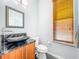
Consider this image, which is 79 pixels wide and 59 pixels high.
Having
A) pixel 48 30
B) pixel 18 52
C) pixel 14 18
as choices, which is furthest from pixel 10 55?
pixel 48 30

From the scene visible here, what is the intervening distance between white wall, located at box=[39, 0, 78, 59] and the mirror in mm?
767

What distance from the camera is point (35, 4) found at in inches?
128

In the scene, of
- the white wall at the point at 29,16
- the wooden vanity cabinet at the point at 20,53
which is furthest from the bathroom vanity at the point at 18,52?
the white wall at the point at 29,16

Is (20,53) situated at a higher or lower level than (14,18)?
lower

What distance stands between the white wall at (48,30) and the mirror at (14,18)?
77cm

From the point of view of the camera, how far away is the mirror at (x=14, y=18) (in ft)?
6.88

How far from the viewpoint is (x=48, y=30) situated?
117 inches

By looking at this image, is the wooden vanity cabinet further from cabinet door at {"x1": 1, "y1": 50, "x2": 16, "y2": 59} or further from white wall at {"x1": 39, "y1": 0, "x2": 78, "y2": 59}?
white wall at {"x1": 39, "y1": 0, "x2": 78, "y2": 59}

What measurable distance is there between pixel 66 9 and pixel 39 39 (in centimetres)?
135

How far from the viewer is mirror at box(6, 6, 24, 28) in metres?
2.10

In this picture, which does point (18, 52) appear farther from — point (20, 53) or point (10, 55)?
point (10, 55)

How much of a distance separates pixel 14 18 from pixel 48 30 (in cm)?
110

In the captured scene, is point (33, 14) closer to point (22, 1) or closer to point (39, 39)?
point (22, 1)

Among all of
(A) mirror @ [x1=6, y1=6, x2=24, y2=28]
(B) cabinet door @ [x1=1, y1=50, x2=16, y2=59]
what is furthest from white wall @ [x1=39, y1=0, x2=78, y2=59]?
(B) cabinet door @ [x1=1, y1=50, x2=16, y2=59]
